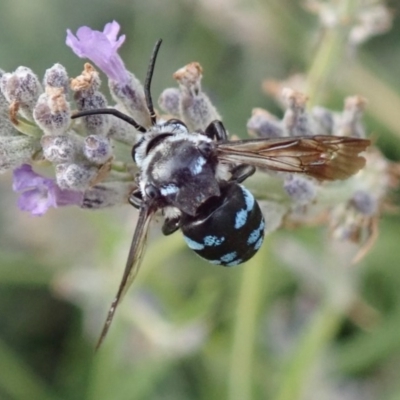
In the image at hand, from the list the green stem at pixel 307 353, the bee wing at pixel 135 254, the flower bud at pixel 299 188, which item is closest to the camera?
the bee wing at pixel 135 254

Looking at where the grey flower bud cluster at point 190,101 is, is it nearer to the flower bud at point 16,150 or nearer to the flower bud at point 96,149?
the flower bud at point 96,149

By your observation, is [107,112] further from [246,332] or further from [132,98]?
[246,332]

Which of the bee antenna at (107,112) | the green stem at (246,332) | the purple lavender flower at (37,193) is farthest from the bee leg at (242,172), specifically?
the green stem at (246,332)

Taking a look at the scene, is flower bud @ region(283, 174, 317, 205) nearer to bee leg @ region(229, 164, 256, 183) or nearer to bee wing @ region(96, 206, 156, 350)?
bee leg @ region(229, 164, 256, 183)

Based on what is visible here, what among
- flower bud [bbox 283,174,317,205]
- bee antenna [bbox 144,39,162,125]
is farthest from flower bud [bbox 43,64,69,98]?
flower bud [bbox 283,174,317,205]

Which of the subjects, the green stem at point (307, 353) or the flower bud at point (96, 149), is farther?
the green stem at point (307, 353)

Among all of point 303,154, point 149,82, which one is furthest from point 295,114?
point 149,82

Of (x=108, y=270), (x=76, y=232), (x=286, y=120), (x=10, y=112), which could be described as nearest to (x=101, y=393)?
(x=108, y=270)

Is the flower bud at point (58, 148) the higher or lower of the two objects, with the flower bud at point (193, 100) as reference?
lower
